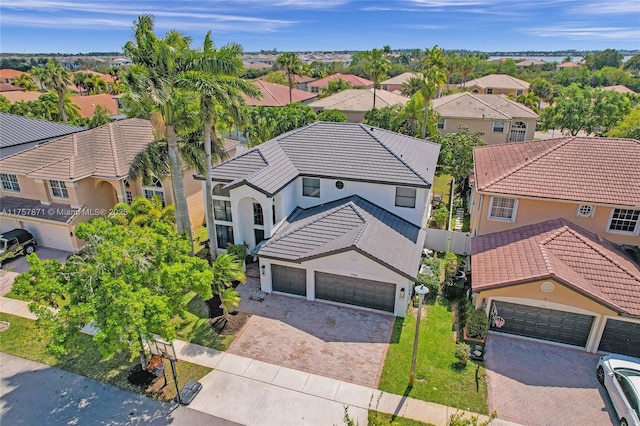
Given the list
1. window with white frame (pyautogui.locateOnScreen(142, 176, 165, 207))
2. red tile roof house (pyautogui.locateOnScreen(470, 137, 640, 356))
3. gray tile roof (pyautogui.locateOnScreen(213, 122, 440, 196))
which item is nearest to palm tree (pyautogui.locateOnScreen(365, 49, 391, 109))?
gray tile roof (pyautogui.locateOnScreen(213, 122, 440, 196))

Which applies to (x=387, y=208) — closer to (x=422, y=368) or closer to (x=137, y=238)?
(x=422, y=368)

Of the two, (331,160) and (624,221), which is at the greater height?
(331,160)

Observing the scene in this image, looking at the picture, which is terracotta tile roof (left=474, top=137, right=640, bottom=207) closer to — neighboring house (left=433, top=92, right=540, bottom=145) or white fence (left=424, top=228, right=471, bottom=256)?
white fence (left=424, top=228, right=471, bottom=256)

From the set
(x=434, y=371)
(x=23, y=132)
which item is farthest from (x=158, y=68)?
(x=23, y=132)

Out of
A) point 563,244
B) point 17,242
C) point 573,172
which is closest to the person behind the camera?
point 563,244

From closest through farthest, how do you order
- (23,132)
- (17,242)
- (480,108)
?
1. (17,242)
2. (23,132)
3. (480,108)

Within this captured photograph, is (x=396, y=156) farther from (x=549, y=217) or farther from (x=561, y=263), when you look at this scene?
(x=561, y=263)
